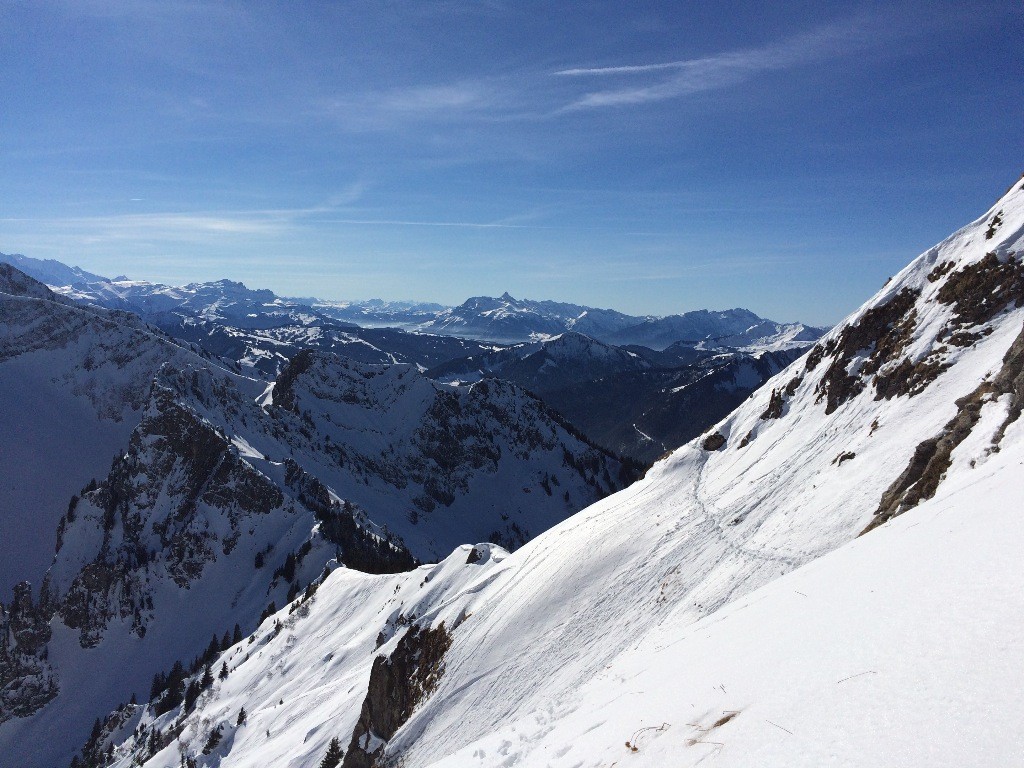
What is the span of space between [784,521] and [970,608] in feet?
69.5

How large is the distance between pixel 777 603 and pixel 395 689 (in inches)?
1197

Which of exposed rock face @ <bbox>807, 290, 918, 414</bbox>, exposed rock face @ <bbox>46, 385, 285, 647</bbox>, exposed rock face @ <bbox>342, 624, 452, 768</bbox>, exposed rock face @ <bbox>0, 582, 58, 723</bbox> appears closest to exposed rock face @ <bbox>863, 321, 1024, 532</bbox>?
exposed rock face @ <bbox>807, 290, 918, 414</bbox>

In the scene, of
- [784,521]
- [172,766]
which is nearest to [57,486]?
[172,766]

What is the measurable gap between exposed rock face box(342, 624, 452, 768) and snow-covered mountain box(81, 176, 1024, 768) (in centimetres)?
24

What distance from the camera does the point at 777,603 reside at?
1511 centimetres

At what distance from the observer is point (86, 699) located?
387 ft

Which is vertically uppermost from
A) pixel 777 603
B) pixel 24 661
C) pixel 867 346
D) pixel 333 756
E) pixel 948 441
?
pixel 867 346

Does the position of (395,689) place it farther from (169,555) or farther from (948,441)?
(169,555)

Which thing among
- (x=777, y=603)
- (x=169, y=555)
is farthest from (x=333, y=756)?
(x=169, y=555)

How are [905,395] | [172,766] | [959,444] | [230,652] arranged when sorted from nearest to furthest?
[959,444], [905,395], [172,766], [230,652]

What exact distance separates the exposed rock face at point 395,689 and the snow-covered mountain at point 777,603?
24cm

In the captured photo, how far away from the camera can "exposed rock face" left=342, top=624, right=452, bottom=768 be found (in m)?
34.5

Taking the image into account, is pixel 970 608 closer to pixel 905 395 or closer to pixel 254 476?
pixel 905 395

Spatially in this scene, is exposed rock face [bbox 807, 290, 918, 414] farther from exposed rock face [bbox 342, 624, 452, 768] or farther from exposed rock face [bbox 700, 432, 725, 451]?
exposed rock face [bbox 342, 624, 452, 768]
